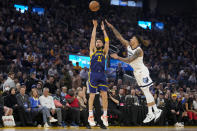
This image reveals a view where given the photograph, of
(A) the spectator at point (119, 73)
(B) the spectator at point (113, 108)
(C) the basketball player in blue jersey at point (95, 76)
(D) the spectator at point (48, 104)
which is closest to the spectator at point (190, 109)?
(A) the spectator at point (119, 73)

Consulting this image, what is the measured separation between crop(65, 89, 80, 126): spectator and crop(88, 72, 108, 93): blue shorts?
3.70m

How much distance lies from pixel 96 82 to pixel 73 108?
383cm

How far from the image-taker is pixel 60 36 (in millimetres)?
19594

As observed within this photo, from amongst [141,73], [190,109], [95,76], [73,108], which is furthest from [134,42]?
[190,109]

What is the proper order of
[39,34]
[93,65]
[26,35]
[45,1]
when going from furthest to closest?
1. [45,1]
2. [39,34]
3. [26,35]
4. [93,65]

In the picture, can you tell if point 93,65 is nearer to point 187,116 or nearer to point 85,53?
point 187,116

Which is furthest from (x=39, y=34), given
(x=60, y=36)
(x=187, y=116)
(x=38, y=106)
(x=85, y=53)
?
(x=187, y=116)

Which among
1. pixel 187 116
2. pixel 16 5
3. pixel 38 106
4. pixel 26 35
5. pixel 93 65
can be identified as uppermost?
pixel 16 5

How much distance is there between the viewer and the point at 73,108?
1250 centimetres

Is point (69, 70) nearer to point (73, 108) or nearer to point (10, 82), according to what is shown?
point (73, 108)

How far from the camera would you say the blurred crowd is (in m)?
12.2

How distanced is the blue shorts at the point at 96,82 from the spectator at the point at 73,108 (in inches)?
146

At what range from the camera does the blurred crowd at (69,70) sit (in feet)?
40.1

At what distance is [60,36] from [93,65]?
10944 millimetres
